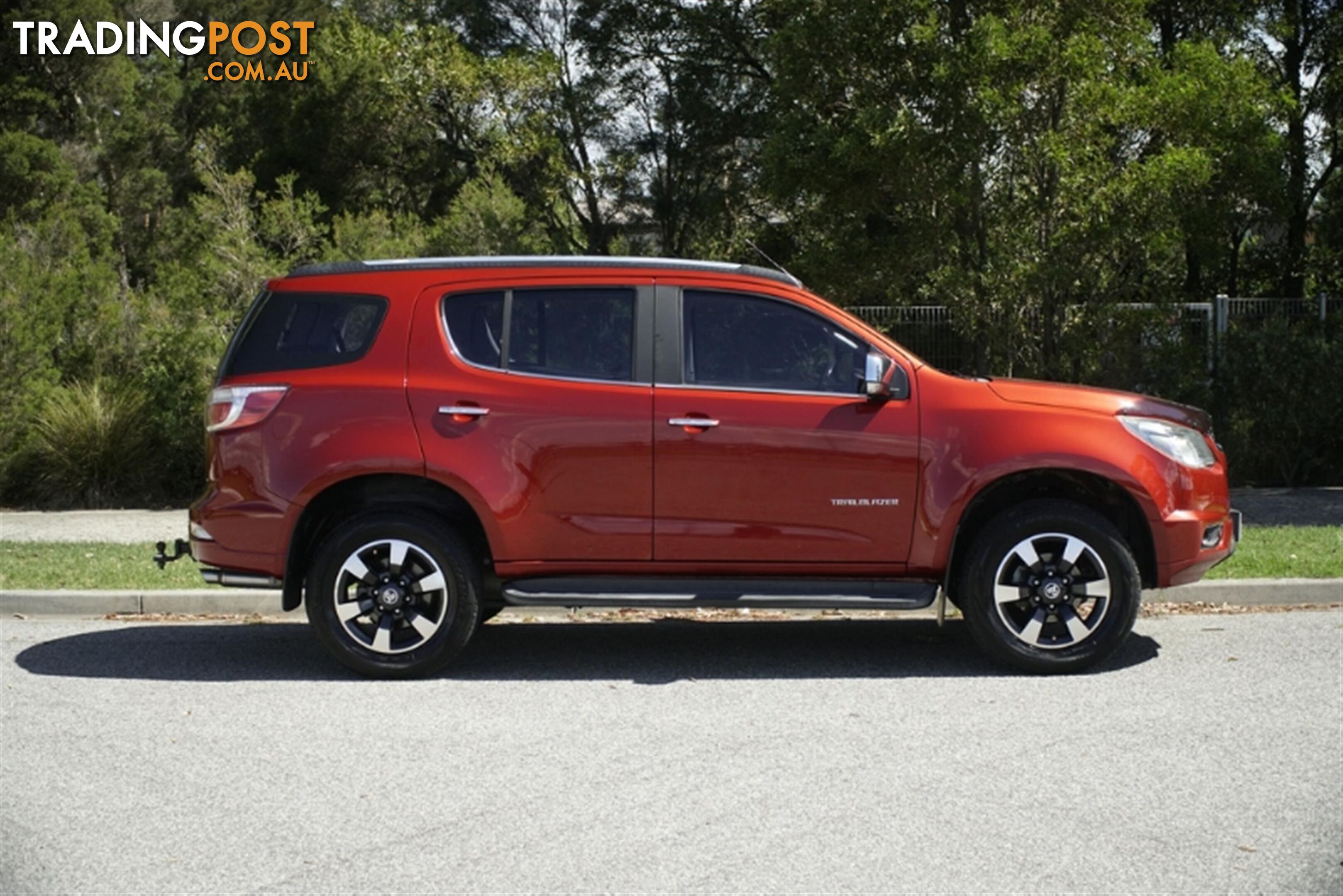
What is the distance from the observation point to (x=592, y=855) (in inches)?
196

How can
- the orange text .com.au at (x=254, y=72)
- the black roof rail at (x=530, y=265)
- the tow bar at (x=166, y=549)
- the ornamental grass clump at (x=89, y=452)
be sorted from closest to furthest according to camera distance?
the black roof rail at (x=530, y=265)
the tow bar at (x=166, y=549)
the ornamental grass clump at (x=89, y=452)
the orange text .com.au at (x=254, y=72)

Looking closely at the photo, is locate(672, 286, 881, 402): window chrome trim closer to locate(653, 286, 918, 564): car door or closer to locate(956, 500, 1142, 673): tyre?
locate(653, 286, 918, 564): car door

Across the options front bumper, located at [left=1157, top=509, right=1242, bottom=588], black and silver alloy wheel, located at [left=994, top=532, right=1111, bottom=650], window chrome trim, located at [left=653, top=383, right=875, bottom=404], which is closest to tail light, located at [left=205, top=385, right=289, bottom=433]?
window chrome trim, located at [left=653, top=383, right=875, bottom=404]

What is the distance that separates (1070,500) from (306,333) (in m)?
3.89

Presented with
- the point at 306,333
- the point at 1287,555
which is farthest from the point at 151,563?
the point at 1287,555

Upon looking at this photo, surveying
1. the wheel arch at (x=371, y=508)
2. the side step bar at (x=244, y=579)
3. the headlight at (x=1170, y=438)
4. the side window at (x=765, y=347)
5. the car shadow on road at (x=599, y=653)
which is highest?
the side window at (x=765, y=347)

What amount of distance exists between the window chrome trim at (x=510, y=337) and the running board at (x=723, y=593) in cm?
97

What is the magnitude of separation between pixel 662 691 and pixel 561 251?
Answer: 20.2 meters

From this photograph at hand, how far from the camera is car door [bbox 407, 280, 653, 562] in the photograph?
25.1ft

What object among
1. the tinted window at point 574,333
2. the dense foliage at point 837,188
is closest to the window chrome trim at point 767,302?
the tinted window at point 574,333

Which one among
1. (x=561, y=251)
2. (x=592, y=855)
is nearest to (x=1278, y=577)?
(x=592, y=855)

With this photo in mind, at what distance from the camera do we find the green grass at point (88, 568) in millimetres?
10047

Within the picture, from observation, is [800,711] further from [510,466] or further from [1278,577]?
[1278,577]

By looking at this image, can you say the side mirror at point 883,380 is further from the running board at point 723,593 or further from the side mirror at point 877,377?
the running board at point 723,593
